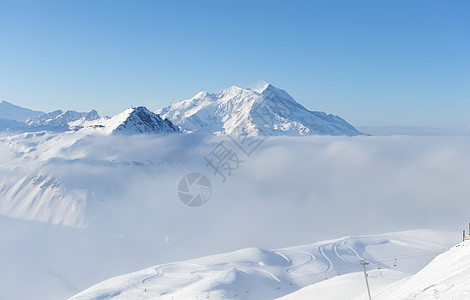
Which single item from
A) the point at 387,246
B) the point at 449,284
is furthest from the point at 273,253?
the point at 449,284

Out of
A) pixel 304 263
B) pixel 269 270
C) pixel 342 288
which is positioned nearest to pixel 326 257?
pixel 304 263

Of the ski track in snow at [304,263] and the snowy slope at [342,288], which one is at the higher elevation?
the snowy slope at [342,288]

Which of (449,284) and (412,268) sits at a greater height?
(449,284)

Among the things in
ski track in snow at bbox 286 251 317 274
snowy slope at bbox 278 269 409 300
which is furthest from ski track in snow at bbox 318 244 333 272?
snowy slope at bbox 278 269 409 300

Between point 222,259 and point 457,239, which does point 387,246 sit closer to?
point 457,239

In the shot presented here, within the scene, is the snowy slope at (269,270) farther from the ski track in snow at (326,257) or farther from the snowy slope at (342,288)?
the snowy slope at (342,288)

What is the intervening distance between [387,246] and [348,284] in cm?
7771

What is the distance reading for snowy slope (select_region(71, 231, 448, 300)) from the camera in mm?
84375

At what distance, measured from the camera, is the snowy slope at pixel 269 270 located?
84375 millimetres

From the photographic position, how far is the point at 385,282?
64250mm

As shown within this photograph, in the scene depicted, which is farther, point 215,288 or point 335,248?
point 335,248

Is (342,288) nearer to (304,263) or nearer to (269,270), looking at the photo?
(269,270)

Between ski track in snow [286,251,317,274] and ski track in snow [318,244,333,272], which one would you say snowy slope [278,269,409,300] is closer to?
ski track in snow [286,251,317,274]

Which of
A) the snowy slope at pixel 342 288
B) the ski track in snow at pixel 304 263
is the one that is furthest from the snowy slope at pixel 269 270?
the snowy slope at pixel 342 288
